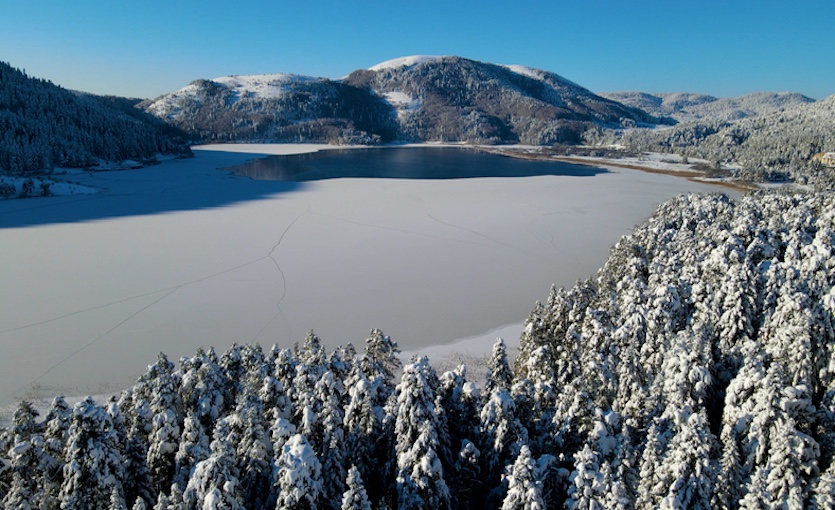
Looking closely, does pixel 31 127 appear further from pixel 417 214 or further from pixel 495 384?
pixel 495 384

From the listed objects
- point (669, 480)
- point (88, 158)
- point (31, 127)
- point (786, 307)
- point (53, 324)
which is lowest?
point (53, 324)

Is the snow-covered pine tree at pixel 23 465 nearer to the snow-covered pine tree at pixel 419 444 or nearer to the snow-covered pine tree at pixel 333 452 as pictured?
the snow-covered pine tree at pixel 333 452

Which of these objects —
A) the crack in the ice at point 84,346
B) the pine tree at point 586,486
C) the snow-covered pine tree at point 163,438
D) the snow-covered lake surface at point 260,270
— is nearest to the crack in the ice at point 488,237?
the snow-covered lake surface at point 260,270

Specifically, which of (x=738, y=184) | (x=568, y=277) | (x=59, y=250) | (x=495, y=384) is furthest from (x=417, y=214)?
(x=738, y=184)

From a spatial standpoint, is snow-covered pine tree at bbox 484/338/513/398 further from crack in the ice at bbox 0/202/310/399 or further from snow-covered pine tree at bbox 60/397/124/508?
crack in the ice at bbox 0/202/310/399

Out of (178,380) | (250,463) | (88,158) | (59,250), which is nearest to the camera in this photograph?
(250,463)

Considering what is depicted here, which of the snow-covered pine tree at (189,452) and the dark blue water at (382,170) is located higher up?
the dark blue water at (382,170)
